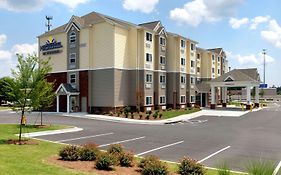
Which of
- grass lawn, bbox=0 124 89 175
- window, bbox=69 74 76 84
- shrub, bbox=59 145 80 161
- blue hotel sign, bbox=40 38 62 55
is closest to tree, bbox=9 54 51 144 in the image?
grass lawn, bbox=0 124 89 175

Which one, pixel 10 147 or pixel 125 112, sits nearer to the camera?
pixel 10 147

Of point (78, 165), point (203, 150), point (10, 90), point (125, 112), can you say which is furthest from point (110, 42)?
point (78, 165)

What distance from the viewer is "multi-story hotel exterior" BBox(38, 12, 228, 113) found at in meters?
40.1

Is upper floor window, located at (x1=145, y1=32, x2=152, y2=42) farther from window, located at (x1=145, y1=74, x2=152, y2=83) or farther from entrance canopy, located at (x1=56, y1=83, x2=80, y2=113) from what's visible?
entrance canopy, located at (x1=56, y1=83, x2=80, y2=113)

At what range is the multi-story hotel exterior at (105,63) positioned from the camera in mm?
40062

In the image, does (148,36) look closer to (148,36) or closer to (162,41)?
(148,36)

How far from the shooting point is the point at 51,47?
45781 millimetres

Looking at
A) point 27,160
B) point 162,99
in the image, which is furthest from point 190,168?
point 162,99

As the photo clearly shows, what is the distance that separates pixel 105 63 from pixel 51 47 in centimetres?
1090

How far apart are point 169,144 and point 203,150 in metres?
2.43

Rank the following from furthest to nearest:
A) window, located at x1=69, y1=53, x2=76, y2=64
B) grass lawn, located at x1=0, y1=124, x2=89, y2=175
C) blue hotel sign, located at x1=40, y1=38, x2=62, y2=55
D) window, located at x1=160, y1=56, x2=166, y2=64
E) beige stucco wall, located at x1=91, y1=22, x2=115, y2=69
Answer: window, located at x1=160, y1=56, x2=166, y2=64 → blue hotel sign, located at x1=40, y1=38, x2=62, y2=55 → window, located at x1=69, y1=53, x2=76, y2=64 → beige stucco wall, located at x1=91, y1=22, x2=115, y2=69 → grass lawn, located at x1=0, y1=124, x2=89, y2=175

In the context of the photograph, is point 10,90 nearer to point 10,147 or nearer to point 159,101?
point 10,147

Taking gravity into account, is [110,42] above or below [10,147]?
above

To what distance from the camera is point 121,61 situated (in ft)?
134
